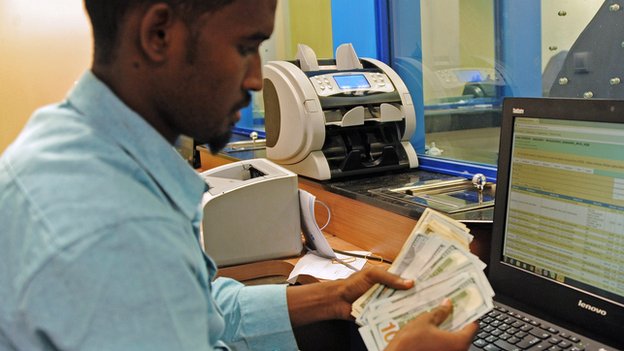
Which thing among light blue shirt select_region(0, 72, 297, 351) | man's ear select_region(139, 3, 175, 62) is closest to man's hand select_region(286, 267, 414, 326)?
light blue shirt select_region(0, 72, 297, 351)

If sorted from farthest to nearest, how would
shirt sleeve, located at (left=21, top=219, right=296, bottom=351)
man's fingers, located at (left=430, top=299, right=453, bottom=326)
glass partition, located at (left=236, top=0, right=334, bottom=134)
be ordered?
glass partition, located at (left=236, top=0, right=334, bottom=134) → man's fingers, located at (left=430, top=299, right=453, bottom=326) → shirt sleeve, located at (left=21, top=219, right=296, bottom=351)

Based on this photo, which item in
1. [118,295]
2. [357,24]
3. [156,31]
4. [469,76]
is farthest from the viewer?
[357,24]

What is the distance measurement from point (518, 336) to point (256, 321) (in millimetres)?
484

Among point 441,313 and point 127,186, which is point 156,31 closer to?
point 127,186

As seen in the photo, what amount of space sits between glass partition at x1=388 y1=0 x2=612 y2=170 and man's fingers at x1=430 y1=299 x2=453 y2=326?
1.14 meters

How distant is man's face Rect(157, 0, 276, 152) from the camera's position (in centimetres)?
73

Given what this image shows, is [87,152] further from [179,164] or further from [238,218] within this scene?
[238,218]

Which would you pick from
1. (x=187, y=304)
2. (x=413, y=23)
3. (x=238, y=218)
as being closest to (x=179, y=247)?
(x=187, y=304)

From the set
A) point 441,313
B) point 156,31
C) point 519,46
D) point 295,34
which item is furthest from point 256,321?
point 295,34

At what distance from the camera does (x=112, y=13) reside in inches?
28.0

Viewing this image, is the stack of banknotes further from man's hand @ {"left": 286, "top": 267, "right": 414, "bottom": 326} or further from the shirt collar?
the shirt collar

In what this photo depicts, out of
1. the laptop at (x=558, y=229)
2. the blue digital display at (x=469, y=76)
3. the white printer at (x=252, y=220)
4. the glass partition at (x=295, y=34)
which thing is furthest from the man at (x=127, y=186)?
the glass partition at (x=295, y=34)

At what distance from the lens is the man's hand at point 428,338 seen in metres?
0.89

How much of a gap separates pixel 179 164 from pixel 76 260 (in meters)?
0.21
